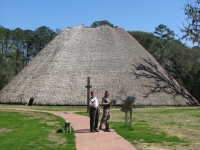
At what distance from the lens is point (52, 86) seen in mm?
31422

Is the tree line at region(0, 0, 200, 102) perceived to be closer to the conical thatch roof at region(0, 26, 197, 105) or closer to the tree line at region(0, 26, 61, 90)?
the tree line at region(0, 26, 61, 90)

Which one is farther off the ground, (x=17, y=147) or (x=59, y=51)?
(x=59, y=51)

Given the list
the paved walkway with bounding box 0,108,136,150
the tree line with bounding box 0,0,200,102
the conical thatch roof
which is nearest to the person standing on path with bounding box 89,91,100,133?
the paved walkway with bounding box 0,108,136,150

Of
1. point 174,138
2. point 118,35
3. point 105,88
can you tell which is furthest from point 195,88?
point 174,138

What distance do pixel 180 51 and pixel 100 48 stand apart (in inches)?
651

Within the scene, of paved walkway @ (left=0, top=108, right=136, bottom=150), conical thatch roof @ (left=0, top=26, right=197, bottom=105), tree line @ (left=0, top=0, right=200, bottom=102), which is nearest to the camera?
paved walkway @ (left=0, top=108, right=136, bottom=150)

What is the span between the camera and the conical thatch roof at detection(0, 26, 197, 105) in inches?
1198

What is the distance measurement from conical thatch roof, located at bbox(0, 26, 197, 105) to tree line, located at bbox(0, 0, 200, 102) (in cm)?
1197

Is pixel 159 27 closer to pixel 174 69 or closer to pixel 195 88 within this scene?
pixel 174 69

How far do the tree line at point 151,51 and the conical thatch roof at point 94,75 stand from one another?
12.0m

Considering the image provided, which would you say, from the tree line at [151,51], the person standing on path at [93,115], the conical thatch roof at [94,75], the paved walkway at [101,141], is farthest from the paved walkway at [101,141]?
the tree line at [151,51]

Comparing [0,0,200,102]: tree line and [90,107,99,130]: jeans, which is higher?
[0,0,200,102]: tree line

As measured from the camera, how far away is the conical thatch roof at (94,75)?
30.4m

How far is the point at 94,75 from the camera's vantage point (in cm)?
3206
